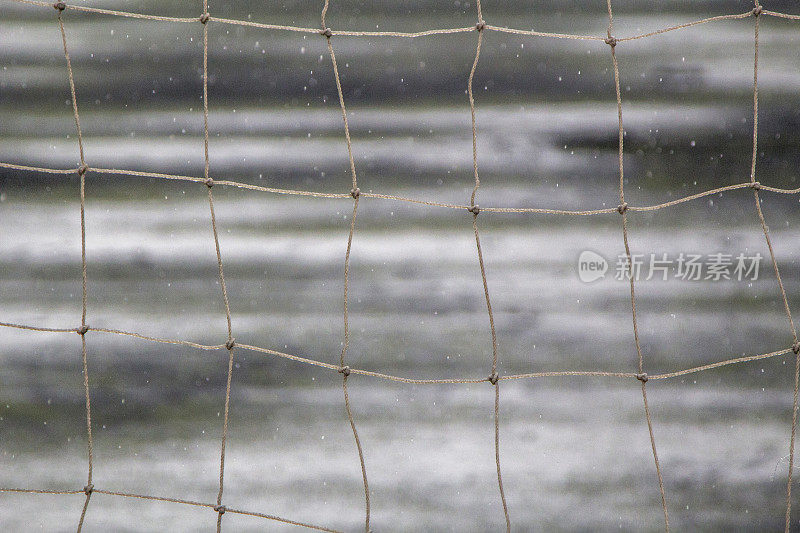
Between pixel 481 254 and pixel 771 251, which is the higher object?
pixel 771 251

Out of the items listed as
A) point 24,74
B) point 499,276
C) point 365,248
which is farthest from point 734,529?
point 24,74

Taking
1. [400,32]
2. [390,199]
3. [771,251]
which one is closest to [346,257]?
[390,199]

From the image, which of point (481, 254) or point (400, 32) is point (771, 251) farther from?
point (400, 32)

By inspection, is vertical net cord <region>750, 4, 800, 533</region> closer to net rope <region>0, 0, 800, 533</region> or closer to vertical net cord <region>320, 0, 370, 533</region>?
net rope <region>0, 0, 800, 533</region>

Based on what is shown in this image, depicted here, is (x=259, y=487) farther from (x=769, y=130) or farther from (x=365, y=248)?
(x=769, y=130)

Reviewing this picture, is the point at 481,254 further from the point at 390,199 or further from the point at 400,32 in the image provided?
the point at 400,32

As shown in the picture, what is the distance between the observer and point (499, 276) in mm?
961

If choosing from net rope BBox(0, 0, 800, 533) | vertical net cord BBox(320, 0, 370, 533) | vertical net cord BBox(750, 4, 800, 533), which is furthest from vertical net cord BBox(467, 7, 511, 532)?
vertical net cord BBox(750, 4, 800, 533)

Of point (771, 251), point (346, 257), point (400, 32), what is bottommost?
point (346, 257)

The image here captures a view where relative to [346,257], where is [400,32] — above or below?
above

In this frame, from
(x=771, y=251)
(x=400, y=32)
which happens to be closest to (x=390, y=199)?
(x=400, y=32)

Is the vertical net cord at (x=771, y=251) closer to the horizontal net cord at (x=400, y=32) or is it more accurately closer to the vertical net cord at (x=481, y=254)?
the horizontal net cord at (x=400, y=32)

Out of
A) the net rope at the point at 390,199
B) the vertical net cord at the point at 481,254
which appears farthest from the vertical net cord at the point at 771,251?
the vertical net cord at the point at 481,254

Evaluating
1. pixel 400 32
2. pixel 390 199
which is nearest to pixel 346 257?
pixel 390 199
